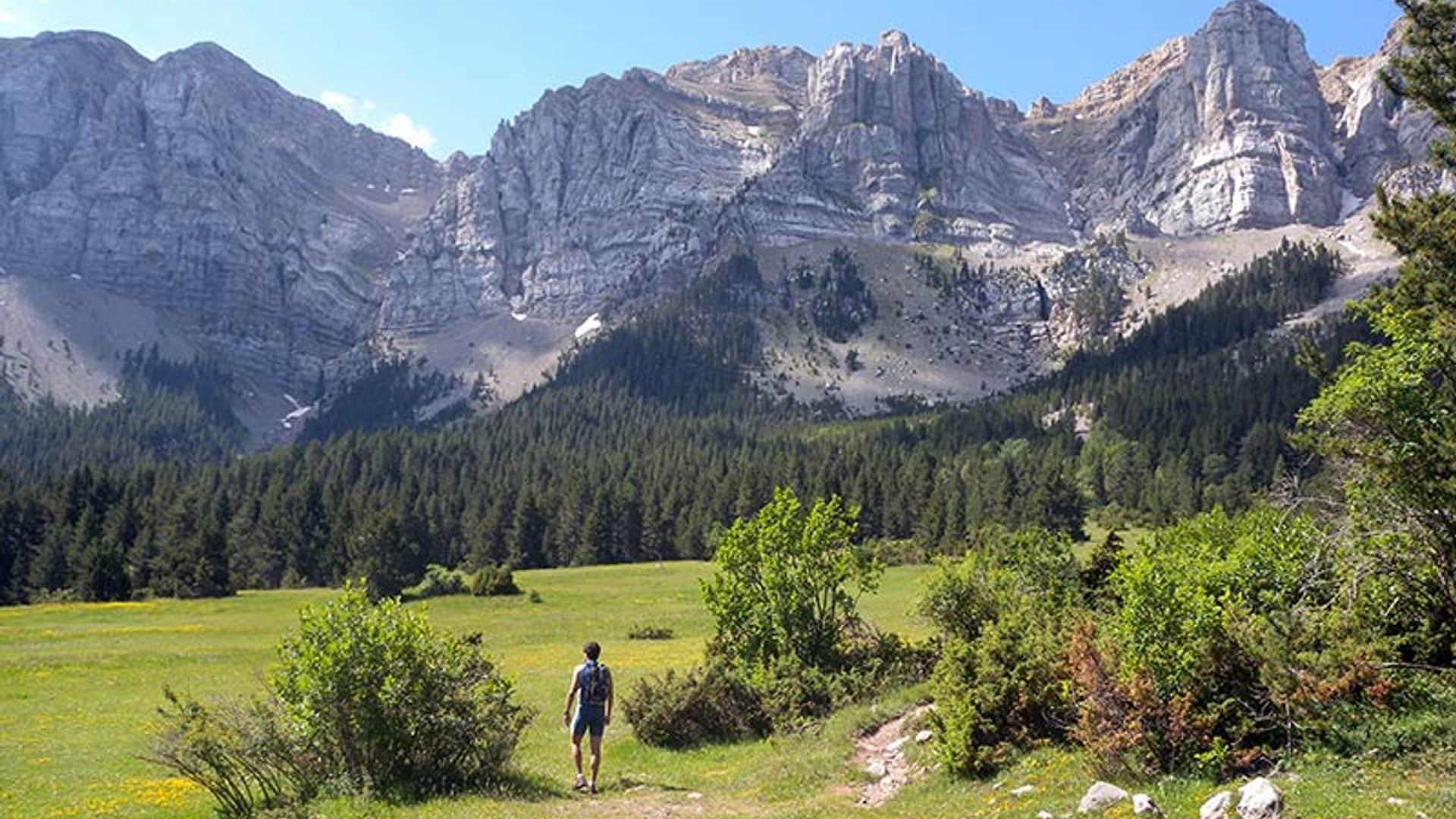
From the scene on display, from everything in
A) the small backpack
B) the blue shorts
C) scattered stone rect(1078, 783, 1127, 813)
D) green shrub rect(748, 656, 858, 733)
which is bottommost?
green shrub rect(748, 656, 858, 733)

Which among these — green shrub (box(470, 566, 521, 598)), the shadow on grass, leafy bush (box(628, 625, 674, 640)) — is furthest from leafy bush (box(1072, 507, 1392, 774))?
green shrub (box(470, 566, 521, 598))

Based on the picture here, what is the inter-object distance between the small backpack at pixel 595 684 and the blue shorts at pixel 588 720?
123 millimetres

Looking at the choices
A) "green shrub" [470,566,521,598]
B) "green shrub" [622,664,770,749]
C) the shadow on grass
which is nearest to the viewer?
the shadow on grass

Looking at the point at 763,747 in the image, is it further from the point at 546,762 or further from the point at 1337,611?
the point at 1337,611

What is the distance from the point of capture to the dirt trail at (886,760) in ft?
68.9

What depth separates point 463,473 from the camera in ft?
548

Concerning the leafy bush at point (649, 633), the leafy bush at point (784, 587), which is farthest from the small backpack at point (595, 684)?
the leafy bush at point (649, 633)

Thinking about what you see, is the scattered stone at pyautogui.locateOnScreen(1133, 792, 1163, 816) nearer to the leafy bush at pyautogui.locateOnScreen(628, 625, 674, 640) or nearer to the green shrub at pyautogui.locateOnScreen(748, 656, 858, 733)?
the green shrub at pyautogui.locateOnScreen(748, 656, 858, 733)

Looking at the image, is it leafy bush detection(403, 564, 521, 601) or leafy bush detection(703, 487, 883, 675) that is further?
leafy bush detection(403, 564, 521, 601)

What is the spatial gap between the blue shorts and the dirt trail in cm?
632

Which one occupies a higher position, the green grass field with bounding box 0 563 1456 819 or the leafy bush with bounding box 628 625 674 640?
the green grass field with bounding box 0 563 1456 819

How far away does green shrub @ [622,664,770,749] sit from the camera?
28.1 m

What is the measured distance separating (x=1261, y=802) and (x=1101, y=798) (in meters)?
2.78

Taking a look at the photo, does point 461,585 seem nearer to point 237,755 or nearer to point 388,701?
point 237,755
